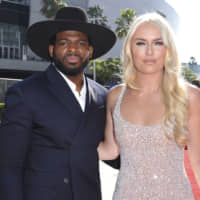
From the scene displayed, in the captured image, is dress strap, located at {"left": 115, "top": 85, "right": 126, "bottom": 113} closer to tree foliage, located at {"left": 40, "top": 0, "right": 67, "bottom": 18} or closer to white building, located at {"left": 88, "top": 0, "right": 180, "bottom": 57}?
tree foliage, located at {"left": 40, "top": 0, "right": 67, "bottom": 18}

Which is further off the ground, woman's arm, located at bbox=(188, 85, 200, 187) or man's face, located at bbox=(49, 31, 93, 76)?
man's face, located at bbox=(49, 31, 93, 76)

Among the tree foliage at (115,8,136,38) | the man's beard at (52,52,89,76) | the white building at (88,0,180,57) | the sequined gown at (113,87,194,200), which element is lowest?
the sequined gown at (113,87,194,200)

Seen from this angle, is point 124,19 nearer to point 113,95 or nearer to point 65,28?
point 113,95

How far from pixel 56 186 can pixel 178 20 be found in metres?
116

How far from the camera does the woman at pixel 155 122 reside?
2.63 meters

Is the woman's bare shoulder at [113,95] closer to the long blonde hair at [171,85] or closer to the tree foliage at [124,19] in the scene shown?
the long blonde hair at [171,85]

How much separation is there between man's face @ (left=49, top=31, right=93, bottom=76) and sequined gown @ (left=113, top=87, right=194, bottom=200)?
75 centimetres

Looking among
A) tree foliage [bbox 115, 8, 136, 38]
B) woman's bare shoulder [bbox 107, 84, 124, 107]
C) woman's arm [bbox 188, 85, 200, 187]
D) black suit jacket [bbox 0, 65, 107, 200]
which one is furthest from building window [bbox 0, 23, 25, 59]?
woman's arm [bbox 188, 85, 200, 187]

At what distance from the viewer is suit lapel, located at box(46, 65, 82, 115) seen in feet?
8.83

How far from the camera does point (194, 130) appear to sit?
2.63 meters

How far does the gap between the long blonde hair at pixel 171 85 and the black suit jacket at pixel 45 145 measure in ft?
2.24

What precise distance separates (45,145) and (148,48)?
1176 mm

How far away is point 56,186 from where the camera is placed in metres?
2.58

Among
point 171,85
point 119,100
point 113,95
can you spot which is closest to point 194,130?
point 171,85
